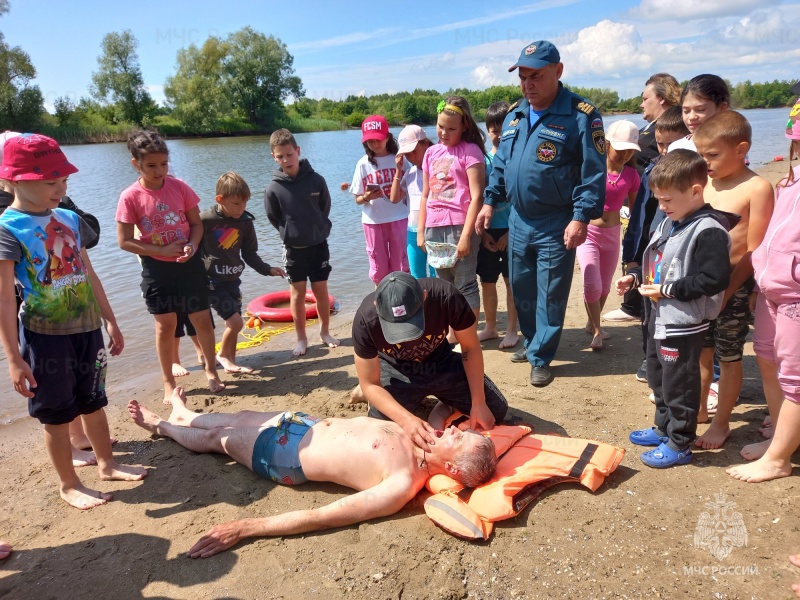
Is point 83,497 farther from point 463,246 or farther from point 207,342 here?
point 463,246

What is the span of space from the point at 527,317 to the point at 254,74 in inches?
2435

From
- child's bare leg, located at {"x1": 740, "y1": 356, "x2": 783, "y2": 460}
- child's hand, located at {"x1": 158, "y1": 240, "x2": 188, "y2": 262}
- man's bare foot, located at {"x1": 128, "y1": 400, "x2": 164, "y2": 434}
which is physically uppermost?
child's hand, located at {"x1": 158, "y1": 240, "x2": 188, "y2": 262}

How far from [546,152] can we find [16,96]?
53.2 meters

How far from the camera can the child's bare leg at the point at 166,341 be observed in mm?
4465

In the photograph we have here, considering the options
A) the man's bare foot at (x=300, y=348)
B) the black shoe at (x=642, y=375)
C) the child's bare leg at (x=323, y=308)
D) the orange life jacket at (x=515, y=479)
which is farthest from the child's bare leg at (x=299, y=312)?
the black shoe at (x=642, y=375)

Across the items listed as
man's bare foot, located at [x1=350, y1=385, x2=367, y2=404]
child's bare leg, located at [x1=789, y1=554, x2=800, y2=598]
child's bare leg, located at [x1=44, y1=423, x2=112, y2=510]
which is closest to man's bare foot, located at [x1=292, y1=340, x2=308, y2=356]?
man's bare foot, located at [x1=350, y1=385, x2=367, y2=404]

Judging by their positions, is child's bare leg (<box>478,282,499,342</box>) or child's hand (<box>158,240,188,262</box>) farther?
child's bare leg (<box>478,282,499,342</box>)

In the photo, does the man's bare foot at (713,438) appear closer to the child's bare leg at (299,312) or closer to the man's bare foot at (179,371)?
the child's bare leg at (299,312)

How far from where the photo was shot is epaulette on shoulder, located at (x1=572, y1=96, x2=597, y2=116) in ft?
13.4

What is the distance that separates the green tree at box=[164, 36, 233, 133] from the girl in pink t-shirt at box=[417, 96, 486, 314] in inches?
2000

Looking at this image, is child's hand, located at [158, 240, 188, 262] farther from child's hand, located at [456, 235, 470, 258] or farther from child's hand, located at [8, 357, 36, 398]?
child's hand, located at [456, 235, 470, 258]

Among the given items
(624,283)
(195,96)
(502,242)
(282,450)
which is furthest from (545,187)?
(195,96)

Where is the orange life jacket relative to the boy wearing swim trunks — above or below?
below

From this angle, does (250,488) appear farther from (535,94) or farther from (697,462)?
(535,94)
